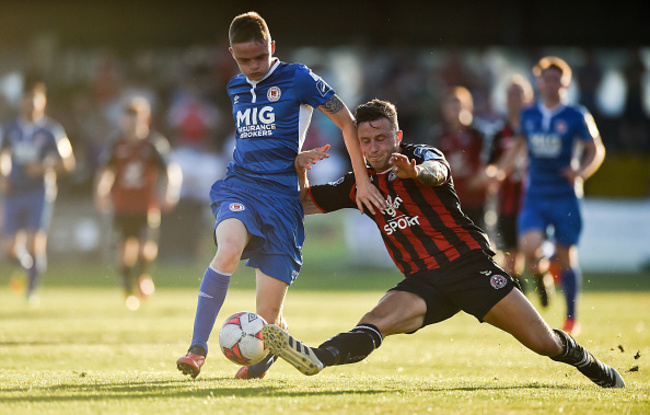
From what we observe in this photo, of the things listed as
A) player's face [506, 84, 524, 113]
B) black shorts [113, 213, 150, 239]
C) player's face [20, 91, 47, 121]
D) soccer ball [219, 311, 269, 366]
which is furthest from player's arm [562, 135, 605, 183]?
player's face [20, 91, 47, 121]

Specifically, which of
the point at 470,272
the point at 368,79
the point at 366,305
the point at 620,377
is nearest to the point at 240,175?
the point at 470,272

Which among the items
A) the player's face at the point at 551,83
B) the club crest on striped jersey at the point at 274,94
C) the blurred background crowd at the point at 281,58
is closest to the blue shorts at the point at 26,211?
the blurred background crowd at the point at 281,58

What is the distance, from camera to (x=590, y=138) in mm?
8680

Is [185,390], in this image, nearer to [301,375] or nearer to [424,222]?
[301,375]

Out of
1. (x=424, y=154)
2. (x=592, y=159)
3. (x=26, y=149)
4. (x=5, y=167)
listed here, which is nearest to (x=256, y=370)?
(x=424, y=154)

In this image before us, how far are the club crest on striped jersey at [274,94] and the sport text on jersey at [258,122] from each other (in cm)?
5

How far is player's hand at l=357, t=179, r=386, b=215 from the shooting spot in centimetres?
502

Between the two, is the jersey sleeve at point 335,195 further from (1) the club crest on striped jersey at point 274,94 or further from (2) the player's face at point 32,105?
(2) the player's face at point 32,105

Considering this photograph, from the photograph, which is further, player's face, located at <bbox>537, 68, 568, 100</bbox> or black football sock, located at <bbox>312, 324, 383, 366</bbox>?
player's face, located at <bbox>537, 68, 568, 100</bbox>

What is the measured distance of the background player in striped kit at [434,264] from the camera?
504 cm

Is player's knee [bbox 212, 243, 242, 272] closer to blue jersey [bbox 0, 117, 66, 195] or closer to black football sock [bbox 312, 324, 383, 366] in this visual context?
black football sock [bbox 312, 324, 383, 366]

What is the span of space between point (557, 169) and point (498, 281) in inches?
159

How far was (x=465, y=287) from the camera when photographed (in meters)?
5.09

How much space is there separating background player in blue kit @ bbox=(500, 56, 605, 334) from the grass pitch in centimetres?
75
